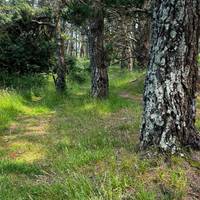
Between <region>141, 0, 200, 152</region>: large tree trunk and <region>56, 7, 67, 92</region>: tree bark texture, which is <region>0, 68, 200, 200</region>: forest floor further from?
<region>56, 7, 67, 92</region>: tree bark texture

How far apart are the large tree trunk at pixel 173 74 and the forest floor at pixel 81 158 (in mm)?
359

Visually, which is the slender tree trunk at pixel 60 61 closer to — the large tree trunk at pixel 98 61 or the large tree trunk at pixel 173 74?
the large tree trunk at pixel 98 61

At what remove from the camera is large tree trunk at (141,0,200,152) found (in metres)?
5.30

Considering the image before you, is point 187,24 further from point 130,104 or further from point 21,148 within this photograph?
point 130,104

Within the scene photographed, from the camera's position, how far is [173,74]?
534cm

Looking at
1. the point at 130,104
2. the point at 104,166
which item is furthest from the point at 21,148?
the point at 130,104

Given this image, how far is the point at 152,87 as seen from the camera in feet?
18.0

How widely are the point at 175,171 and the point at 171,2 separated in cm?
218

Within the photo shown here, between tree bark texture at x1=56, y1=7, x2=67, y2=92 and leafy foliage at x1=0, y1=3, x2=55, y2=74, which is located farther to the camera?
leafy foliage at x1=0, y1=3, x2=55, y2=74

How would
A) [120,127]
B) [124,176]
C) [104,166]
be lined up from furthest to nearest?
[120,127]
[104,166]
[124,176]

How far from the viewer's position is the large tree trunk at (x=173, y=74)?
5.30 m

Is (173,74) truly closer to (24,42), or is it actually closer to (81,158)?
(81,158)

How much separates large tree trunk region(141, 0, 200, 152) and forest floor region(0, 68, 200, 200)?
1.18 feet

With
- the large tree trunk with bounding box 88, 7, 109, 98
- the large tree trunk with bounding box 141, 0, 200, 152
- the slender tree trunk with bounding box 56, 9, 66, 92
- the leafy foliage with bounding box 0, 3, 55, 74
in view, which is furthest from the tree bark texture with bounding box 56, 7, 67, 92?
the large tree trunk with bounding box 141, 0, 200, 152
